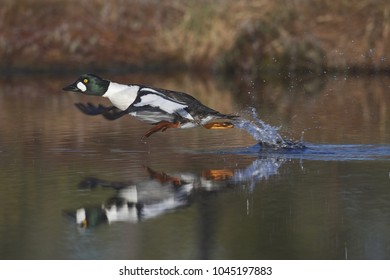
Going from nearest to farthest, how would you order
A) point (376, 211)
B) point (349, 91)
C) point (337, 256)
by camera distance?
1. point (337, 256)
2. point (376, 211)
3. point (349, 91)

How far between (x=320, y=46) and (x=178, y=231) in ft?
63.1

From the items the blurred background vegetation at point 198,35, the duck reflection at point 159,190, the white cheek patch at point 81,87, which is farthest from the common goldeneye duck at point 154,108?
the blurred background vegetation at point 198,35

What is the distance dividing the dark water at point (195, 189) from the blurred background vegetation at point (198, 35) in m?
9.41

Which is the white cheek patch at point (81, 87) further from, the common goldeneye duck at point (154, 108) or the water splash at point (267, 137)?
the water splash at point (267, 137)

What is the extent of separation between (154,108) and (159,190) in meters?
1.90

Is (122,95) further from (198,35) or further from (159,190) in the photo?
(198,35)

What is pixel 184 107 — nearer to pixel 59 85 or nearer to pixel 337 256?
pixel 337 256

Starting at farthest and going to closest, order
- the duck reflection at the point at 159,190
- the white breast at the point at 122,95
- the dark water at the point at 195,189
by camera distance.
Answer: the white breast at the point at 122,95 → the duck reflection at the point at 159,190 → the dark water at the point at 195,189

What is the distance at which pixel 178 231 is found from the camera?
8680mm

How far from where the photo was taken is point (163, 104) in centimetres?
1238

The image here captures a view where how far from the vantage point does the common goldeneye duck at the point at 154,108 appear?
1223cm

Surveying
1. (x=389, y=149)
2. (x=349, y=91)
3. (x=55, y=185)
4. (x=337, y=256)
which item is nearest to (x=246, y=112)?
(x=349, y=91)

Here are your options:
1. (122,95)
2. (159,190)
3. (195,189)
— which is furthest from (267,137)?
(159,190)

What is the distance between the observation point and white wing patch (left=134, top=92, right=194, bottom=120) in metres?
12.2
